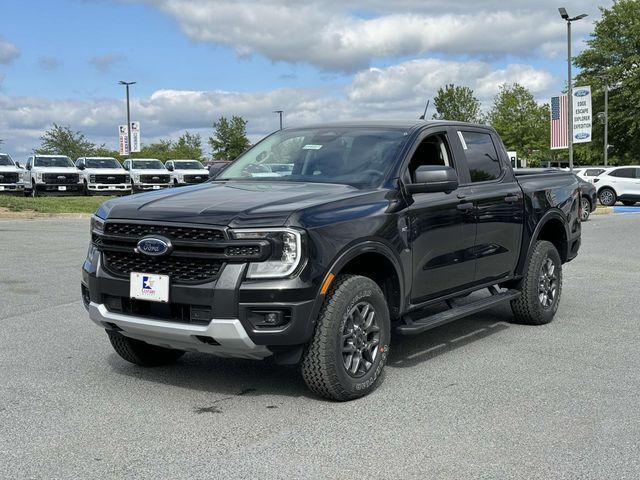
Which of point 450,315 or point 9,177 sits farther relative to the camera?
point 9,177

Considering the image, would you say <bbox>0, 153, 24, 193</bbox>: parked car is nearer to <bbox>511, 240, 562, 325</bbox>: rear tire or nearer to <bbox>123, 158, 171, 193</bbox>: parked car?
<bbox>123, 158, 171, 193</bbox>: parked car

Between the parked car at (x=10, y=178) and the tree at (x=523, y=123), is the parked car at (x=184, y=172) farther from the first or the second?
the tree at (x=523, y=123)

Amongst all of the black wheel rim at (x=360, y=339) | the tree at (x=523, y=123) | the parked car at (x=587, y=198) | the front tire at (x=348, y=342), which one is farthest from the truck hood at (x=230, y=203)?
the tree at (x=523, y=123)

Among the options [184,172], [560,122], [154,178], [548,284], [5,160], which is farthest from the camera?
[184,172]

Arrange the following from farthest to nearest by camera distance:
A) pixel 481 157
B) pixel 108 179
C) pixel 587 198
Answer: pixel 108 179 → pixel 587 198 → pixel 481 157

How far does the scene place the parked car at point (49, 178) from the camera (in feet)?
101

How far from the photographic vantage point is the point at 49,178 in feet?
102

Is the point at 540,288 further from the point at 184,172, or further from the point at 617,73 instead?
the point at 617,73

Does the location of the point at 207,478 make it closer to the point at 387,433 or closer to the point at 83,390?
the point at 387,433

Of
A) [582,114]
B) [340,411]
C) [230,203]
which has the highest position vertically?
[582,114]

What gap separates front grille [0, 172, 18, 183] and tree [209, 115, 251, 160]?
4289 centimetres

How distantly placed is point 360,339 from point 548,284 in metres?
3.16

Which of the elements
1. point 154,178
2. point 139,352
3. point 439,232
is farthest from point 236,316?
point 154,178

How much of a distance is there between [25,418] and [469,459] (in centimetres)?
258
